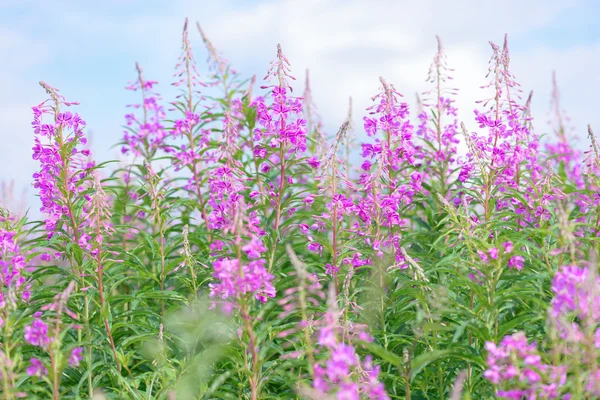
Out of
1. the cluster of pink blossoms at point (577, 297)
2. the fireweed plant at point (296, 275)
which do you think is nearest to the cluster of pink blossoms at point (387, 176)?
the fireweed plant at point (296, 275)

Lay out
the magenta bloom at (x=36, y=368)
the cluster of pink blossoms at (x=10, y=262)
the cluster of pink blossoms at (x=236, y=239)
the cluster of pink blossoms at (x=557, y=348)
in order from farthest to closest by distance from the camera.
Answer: the cluster of pink blossoms at (x=10, y=262) < the magenta bloom at (x=36, y=368) < the cluster of pink blossoms at (x=236, y=239) < the cluster of pink blossoms at (x=557, y=348)

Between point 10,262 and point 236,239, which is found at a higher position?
point 236,239

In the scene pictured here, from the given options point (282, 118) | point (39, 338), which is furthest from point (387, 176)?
point (39, 338)

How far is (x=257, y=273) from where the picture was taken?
4223mm

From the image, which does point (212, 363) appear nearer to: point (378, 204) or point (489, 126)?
point (378, 204)

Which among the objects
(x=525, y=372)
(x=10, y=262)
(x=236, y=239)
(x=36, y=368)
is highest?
(x=236, y=239)

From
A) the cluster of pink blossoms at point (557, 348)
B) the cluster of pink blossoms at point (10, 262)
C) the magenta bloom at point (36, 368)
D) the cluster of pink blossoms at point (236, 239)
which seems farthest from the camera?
the cluster of pink blossoms at point (10, 262)

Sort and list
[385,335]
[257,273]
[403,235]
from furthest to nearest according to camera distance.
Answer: [403,235] < [385,335] < [257,273]

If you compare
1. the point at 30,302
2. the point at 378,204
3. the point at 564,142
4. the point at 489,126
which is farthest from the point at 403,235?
the point at 564,142

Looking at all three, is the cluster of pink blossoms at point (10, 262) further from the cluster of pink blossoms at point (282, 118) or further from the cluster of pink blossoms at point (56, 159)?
the cluster of pink blossoms at point (282, 118)

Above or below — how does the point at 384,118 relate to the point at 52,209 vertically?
above

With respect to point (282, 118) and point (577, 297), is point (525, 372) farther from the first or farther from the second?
point (282, 118)

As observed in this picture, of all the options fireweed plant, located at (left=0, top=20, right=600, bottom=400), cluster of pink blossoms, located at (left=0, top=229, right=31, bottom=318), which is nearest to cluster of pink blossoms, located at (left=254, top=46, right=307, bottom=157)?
fireweed plant, located at (left=0, top=20, right=600, bottom=400)

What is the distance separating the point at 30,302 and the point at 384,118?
3.82 meters
